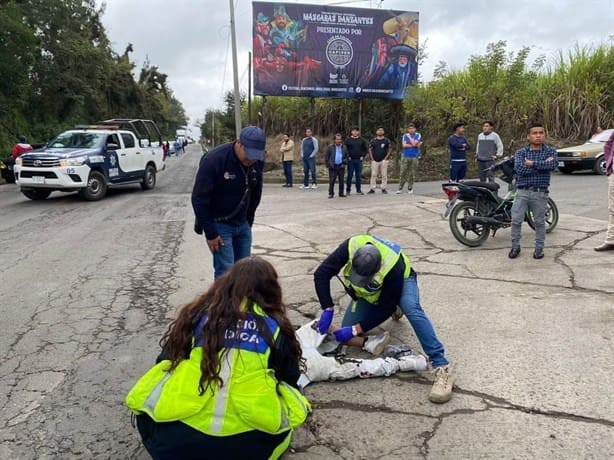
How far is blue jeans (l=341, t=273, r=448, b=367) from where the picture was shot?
11.9ft

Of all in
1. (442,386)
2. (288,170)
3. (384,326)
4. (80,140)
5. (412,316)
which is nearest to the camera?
(442,386)

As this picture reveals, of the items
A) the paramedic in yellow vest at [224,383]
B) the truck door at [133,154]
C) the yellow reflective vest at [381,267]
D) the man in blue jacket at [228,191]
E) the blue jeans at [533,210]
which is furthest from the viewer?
the truck door at [133,154]

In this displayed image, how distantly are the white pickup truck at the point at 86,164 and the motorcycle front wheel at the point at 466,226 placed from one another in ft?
29.8

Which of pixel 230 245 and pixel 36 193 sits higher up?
pixel 230 245

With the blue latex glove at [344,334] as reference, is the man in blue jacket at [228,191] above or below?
above

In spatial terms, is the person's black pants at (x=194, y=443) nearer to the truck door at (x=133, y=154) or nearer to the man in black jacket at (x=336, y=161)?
the man in black jacket at (x=336, y=161)

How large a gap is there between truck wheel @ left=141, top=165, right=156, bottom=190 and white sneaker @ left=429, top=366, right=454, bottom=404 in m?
13.4

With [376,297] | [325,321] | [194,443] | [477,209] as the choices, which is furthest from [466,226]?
[194,443]

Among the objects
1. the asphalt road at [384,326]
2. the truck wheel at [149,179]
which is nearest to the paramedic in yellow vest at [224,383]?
the asphalt road at [384,326]

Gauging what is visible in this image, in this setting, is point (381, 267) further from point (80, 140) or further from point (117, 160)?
point (80, 140)

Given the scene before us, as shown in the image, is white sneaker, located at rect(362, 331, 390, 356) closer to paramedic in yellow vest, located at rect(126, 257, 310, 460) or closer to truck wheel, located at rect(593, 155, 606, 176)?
paramedic in yellow vest, located at rect(126, 257, 310, 460)

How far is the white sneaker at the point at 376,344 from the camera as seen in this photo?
13.1 ft

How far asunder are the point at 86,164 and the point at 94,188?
75 centimetres

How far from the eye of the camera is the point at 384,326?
4.61 meters
